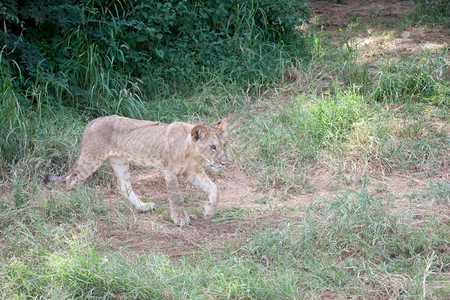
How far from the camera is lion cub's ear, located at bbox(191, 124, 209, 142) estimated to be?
233 inches

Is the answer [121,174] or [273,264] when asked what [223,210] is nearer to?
[121,174]

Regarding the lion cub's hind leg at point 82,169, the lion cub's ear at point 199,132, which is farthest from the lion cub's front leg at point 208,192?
the lion cub's hind leg at point 82,169

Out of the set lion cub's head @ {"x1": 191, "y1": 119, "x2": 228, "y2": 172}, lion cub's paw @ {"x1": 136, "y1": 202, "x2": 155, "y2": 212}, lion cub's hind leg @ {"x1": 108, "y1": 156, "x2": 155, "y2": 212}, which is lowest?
lion cub's paw @ {"x1": 136, "y1": 202, "x2": 155, "y2": 212}

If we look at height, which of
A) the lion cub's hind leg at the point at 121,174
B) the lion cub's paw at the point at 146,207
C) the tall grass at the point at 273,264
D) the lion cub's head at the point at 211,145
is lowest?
the lion cub's paw at the point at 146,207

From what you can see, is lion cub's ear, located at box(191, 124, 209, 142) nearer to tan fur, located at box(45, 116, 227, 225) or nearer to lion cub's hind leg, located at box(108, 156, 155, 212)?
tan fur, located at box(45, 116, 227, 225)

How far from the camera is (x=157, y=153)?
638 cm

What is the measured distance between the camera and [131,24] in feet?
28.6

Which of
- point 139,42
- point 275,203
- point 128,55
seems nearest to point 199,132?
point 275,203

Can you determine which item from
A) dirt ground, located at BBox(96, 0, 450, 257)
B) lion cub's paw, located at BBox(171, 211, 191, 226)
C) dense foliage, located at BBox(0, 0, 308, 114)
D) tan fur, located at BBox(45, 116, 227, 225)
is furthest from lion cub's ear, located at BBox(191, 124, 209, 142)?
dense foliage, located at BBox(0, 0, 308, 114)

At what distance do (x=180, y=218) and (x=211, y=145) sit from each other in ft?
2.59

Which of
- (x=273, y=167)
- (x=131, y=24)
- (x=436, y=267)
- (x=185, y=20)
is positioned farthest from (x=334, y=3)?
(x=436, y=267)

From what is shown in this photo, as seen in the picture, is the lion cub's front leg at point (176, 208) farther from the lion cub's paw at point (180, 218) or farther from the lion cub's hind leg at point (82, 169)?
the lion cub's hind leg at point (82, 169)

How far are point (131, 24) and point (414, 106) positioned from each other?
4.05 meters

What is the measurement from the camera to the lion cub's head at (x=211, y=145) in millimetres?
5969
